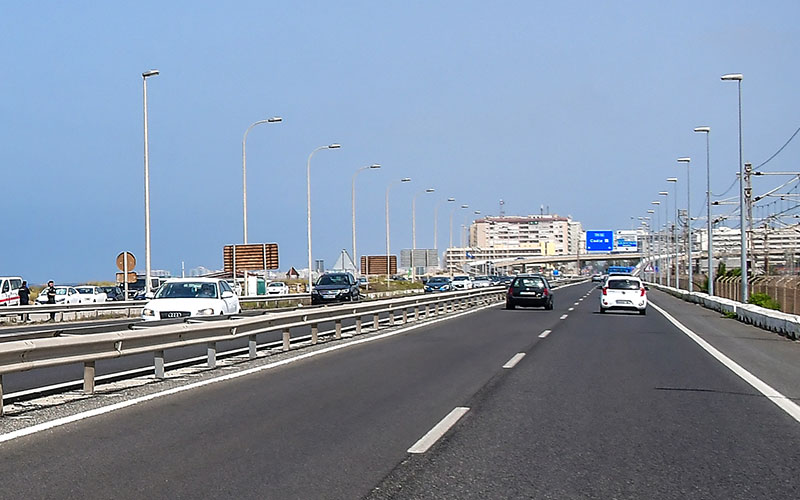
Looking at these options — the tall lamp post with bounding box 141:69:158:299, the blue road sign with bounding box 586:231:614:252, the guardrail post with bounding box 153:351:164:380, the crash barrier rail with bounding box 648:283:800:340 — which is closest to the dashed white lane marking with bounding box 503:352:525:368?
the guardrail post with bounding box 153:351:164:380

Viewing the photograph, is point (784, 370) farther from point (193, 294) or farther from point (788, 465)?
point (193, 294)

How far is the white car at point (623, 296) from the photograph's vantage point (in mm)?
40219

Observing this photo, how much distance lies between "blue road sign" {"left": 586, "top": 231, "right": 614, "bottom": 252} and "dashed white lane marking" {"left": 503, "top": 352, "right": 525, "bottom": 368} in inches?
4319

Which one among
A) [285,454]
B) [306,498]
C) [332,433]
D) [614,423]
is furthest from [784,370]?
[306,498]

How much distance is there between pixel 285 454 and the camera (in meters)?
8.34

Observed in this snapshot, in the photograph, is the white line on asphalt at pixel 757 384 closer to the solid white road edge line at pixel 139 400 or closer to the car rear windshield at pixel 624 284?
the solid white road edge line at pixel 139 400

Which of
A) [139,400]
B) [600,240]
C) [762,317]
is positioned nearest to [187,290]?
[139,400]

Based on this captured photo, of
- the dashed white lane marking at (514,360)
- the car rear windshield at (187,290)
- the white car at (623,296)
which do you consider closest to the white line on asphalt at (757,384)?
the dashed white lane marking at (514,360)

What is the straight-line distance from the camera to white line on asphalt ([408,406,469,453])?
8.66 m

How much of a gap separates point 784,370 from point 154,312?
13.2 m

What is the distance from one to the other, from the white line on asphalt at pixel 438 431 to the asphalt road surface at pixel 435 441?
93mm

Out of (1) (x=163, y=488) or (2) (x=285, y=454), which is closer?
(1) (x=163, y=488)

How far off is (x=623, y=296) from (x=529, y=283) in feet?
14.4

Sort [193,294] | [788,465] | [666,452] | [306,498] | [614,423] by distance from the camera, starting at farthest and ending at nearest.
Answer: [193,294] → [614,423] → [666,452] → [788,465] → [306,498]
